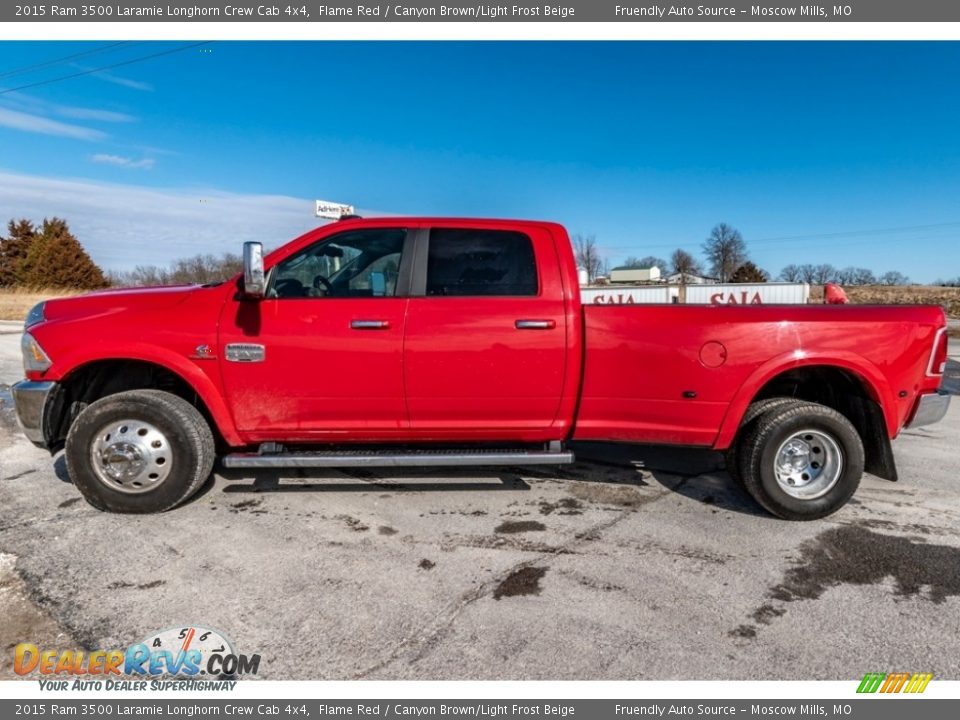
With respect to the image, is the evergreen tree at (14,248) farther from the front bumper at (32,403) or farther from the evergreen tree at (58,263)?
the front bumper at (32,403)

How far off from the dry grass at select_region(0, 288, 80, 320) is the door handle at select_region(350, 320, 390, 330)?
3025cm

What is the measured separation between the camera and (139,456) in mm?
3594

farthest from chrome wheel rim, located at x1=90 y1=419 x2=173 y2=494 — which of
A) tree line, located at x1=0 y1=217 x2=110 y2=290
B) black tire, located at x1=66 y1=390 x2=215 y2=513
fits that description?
tree line, located at x1=0 y1=217 x2=110 y2=290

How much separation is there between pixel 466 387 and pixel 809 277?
285ft

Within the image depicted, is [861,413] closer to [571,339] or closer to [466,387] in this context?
[571,339]

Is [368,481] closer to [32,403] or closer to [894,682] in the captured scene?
[32,403]

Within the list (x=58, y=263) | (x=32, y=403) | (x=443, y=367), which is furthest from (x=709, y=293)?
(x=58, y=263)

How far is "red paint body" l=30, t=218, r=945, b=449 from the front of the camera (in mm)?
3531

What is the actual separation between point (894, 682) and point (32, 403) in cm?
496

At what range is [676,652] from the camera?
2342 mm

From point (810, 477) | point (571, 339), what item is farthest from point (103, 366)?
point (810, 477)

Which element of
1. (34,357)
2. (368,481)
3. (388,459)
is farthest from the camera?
(368,481)

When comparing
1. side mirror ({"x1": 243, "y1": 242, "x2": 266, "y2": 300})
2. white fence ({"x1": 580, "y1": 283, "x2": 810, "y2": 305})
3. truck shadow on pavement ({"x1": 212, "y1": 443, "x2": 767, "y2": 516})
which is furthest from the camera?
white fence ({"x1": 580, "y1": 283, "x2": 810, "y2": 305})

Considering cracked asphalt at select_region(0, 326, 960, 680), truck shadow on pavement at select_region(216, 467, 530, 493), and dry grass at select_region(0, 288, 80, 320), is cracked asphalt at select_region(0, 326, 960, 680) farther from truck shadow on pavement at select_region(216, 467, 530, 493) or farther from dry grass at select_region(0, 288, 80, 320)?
dry grass at select_region(0, 288, 80, 320)
